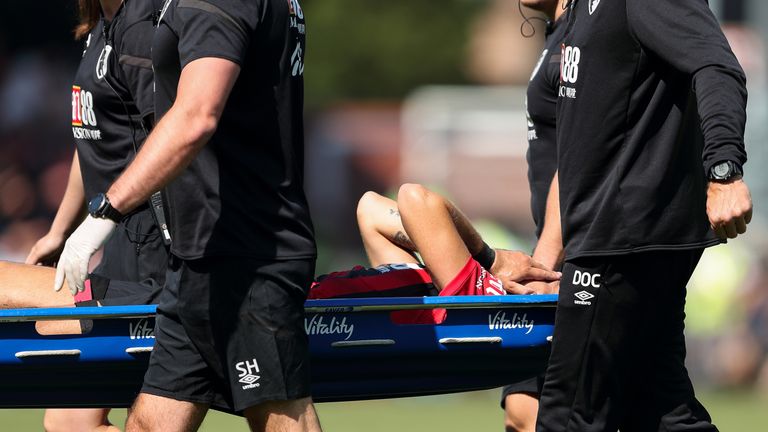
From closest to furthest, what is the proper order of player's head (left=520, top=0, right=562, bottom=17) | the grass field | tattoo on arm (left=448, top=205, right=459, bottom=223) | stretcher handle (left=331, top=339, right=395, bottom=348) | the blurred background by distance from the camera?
stretcher handle (left=331, top=339, right=395, bottom=348), tattoo on arm (left=448, top=205, right=459, bottom=223), player's head (left=520, top=0, right=562, bottom=17), the grass field, the blurred background

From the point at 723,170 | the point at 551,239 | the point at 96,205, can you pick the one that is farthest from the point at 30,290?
the point at 723,170

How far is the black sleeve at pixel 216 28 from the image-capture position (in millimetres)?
4188

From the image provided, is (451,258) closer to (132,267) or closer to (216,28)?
(132,267)

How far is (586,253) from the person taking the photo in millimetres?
4559

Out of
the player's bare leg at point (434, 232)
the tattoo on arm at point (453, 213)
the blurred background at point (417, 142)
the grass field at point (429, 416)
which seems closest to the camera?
the player's bare leg at point (434, 232)

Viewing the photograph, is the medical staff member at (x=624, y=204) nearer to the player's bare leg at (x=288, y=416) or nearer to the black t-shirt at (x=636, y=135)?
the black t-shirt at (x=636, y=135)

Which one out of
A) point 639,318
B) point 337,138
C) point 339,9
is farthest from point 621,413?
point 337,138

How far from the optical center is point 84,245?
4273 millimetres

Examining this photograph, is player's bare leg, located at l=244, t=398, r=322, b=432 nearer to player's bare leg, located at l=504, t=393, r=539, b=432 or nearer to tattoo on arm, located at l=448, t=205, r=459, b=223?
tattoo on arm, located at l=448, t=205, r=459, b=223

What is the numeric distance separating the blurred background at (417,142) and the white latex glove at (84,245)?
5.92 meters

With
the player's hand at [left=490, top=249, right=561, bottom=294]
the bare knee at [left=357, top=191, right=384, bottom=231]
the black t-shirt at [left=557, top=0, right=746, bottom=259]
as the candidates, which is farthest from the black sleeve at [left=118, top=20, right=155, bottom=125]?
the black t-shirt at [left=557, top=0, right=746, bottom=259]

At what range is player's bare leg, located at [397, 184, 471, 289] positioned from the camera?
536 cm

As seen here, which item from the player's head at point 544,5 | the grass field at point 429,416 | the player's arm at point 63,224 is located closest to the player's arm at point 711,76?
the player's head at point 544,5

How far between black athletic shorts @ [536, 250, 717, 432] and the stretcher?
0.42 m
